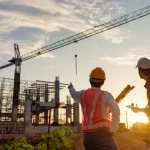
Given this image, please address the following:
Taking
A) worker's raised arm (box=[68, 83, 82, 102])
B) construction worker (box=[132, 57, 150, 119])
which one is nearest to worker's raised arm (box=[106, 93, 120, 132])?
construction worker (box=[132, 57, 150, 119])

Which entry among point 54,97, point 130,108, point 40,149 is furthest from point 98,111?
point 54,97

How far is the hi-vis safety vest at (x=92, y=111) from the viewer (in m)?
3.14

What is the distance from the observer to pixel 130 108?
3188 mm

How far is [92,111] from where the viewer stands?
3.21 meters

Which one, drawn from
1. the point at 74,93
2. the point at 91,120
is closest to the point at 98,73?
the point at 74,93

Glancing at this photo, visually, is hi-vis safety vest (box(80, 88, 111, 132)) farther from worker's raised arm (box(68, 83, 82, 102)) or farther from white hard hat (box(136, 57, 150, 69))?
white hard hat (box(136, 57, 150, 69))

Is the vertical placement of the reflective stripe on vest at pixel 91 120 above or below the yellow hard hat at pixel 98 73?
below

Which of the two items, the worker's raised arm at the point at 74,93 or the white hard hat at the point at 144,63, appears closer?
the white hard hat at the point at 144,63

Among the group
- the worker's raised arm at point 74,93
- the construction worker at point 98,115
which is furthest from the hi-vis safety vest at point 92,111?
the worker's raised arm at point 74,93

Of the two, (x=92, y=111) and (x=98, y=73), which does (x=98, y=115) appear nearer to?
(x=92, y=111)

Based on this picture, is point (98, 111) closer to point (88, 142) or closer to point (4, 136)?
point (88, 142)

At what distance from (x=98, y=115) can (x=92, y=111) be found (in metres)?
0.10

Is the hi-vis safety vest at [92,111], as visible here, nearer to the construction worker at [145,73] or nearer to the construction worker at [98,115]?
the construction worker at [98,115]

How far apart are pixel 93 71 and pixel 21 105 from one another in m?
A: 44.6
